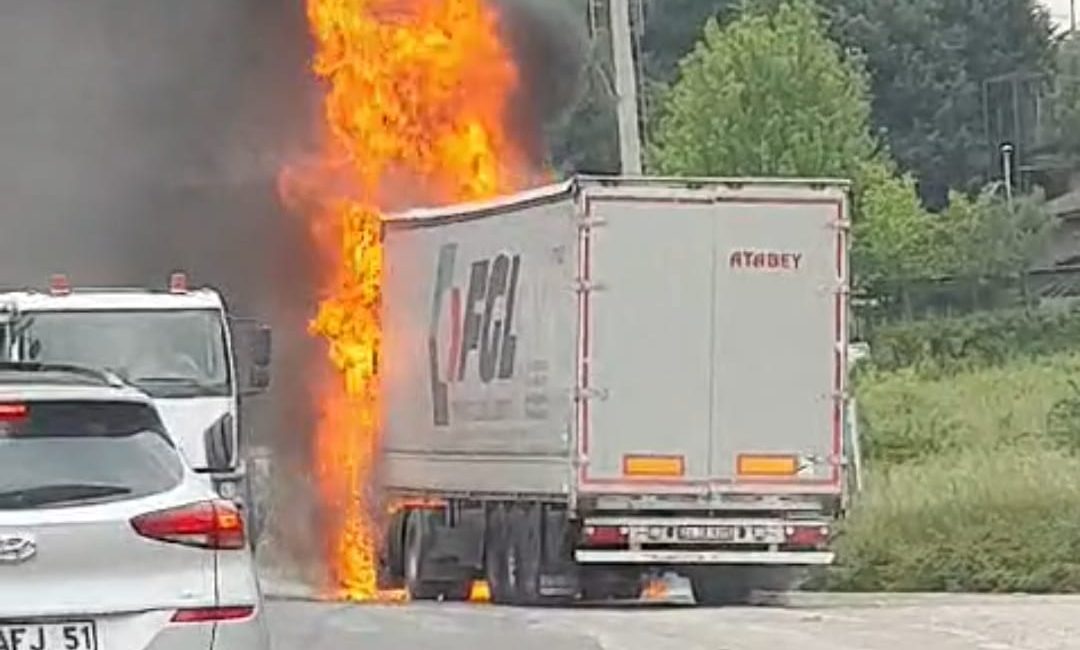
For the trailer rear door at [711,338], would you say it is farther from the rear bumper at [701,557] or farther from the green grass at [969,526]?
the green grass at [969,526]

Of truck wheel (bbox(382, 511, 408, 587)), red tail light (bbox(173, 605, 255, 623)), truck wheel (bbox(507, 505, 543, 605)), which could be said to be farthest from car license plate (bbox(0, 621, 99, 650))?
truck wheel (bbox(382, 511, 408, 587))

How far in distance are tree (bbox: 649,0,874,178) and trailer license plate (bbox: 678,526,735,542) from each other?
34.1m

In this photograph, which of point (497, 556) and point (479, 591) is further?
point (479, 591)

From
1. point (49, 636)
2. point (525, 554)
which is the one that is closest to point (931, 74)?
point (525, 554)

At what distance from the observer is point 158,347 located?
1923 cm

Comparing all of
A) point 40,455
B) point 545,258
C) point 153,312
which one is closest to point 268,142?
point 545,258

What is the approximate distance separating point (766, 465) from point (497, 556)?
289 cm

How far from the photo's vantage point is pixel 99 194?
99.0 ft

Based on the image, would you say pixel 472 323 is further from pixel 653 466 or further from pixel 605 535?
pixel 605 535

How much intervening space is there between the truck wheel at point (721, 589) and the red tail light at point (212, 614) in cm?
1263

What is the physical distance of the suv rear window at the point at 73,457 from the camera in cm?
925

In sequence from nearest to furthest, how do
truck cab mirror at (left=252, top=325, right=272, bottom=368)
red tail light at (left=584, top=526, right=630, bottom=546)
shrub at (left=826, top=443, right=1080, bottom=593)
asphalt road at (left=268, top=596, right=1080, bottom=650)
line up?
asphalt road at (left=268, top=596, right=1080, bottom=650) < truck cab mirror at (left=252, top=325, right=272, bottom=368) < red tail light at (left=584, top=526, right=630, bottom=546) < shrub at (left=826, top=443, right=1080, bottom=593)

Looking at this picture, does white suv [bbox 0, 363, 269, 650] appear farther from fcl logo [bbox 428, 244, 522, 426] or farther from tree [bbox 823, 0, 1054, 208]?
tree [bbox 823, 0, 1054, 208]

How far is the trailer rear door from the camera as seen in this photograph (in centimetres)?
2080
